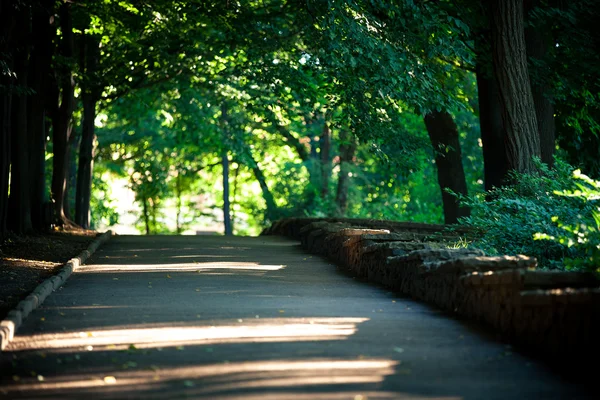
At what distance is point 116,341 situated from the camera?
279 inches

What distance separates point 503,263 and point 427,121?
1459cm

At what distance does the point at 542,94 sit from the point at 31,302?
12751 mm

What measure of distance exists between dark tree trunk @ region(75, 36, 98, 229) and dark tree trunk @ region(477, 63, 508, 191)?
1090cm

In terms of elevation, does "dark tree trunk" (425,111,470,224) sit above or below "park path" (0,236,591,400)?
above

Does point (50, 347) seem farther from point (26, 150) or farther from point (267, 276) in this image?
point (26, 150)

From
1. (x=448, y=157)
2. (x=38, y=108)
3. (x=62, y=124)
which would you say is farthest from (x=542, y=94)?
(x=62, y=124)

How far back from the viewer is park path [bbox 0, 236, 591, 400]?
5.45 metres

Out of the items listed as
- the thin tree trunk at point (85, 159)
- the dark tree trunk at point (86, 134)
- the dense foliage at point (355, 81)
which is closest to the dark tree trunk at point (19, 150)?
the dense foliage at point (355, 81)

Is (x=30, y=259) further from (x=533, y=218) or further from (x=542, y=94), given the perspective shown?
(x=542, y=94)

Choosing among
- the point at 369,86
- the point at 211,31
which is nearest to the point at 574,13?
the point at 369,86

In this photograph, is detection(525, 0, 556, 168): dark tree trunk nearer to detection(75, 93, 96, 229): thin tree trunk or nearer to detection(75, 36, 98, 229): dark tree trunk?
detection(75, 36, 98, 229): dark tree trunk

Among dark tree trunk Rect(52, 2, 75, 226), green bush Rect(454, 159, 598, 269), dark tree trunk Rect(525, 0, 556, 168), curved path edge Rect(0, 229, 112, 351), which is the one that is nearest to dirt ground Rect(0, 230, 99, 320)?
curved path edge Rect(0, 229, 112, 351)

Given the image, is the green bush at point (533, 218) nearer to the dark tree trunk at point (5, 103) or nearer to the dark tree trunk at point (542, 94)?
the dark tree trunk at point (542, 94)

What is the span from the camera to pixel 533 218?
10992 millimetres
